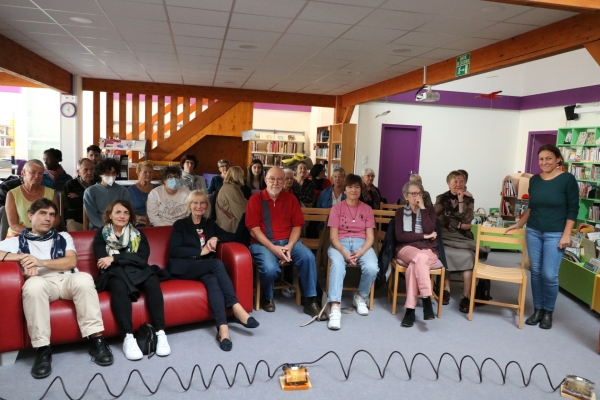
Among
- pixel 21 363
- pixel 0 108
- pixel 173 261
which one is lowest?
pixel 21 363

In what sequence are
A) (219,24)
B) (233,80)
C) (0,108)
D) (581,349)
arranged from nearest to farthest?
1. (581,349)
2. (219,24)
3. (233,80)
4. (0,108)

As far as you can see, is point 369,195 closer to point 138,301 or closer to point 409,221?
point 409,221

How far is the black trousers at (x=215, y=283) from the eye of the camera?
11.0 feet

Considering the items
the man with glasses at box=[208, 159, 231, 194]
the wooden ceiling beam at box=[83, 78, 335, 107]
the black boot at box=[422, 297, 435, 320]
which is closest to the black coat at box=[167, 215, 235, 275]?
the black boot at box=[422, 297, 435, 320]

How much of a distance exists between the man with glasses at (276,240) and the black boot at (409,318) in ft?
2.25

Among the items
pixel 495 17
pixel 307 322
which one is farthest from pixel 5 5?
pixel 495 17

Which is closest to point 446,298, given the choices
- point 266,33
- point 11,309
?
point 266,33

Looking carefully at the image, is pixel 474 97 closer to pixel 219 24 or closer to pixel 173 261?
pixel 219 24

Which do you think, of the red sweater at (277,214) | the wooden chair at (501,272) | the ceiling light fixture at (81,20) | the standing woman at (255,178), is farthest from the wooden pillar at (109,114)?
the wooden chair at (501,272)

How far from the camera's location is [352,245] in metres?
4.20

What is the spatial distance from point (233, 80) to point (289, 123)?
443cm

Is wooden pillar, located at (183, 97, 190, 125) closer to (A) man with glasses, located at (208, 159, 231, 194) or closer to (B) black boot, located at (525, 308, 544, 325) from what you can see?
(A) man with glasses, located at (208, 159, 231, 194)

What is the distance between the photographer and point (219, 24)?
445cm

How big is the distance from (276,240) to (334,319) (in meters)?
0.91
